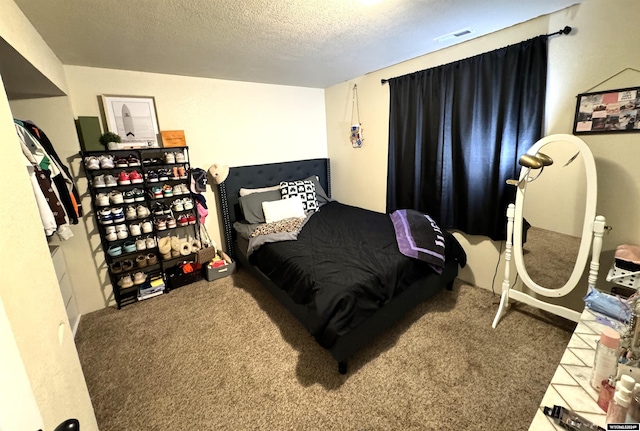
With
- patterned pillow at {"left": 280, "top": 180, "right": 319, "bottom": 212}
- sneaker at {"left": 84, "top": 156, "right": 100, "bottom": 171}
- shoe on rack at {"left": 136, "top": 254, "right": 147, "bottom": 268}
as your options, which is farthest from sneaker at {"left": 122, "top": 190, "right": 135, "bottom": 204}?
patterned pillow at {"left": 280, "top": 180, "right": 319, "bottom": 212}

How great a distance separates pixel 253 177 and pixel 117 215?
1462 mm

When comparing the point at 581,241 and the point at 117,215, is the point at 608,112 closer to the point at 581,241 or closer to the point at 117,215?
the point at 581,241

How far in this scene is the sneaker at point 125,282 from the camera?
2.59m

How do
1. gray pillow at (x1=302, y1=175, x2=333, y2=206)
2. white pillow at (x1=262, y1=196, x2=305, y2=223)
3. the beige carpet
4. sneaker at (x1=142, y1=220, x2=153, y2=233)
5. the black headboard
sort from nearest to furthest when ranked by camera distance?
the beige carpet
sneaker at (x1=142, y1=220, x2=153, y2=233)
white pillow at (x1=262, y1=196, x2=305, y2=223)
the black headboard
gray pillow at (x1=302, y1=175, x2=333, y2=206)

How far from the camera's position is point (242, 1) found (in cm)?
154

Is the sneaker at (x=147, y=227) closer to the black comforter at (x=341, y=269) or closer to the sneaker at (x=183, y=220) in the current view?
the sneaker at (x=183, y=220)

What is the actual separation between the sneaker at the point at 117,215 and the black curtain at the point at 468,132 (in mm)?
2811

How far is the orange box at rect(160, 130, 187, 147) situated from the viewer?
2.71 meters

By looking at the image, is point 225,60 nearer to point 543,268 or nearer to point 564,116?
point 564,116

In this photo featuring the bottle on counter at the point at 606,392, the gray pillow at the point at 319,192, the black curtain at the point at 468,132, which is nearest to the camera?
the bottle on counter at the point at 606,392

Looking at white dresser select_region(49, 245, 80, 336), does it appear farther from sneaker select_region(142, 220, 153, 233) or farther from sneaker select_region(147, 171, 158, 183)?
sneaker select_region(147, 171, 158, 183)

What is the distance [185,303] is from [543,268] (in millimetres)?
3097

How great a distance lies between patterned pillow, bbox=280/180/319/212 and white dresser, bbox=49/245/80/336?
212cm

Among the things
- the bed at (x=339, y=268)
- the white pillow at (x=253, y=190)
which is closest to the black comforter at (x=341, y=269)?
the bed at (x=339, y=268)
